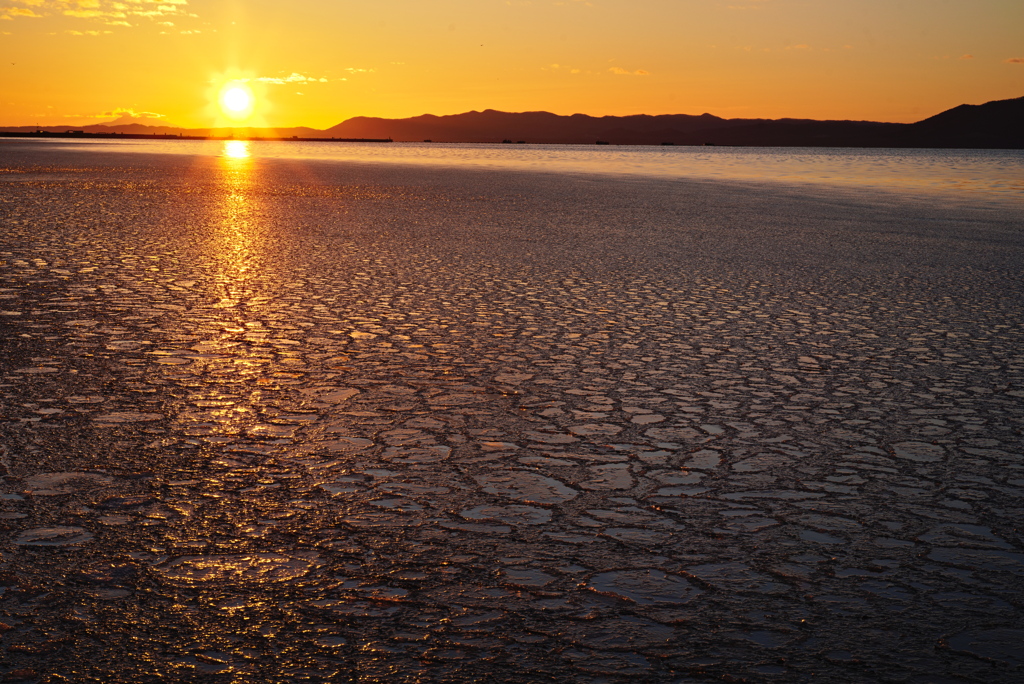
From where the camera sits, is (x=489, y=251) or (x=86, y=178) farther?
(x=86, y=178)

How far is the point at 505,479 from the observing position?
4043 millimetres

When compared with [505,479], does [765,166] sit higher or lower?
higher

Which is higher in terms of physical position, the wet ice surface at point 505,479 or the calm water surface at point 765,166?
the calm water surface at point 765,166

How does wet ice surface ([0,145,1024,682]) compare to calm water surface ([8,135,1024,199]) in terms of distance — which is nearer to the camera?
wet ice surface ([0,145,1024,682])

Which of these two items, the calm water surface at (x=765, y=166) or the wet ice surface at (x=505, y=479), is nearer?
the wet ice surface at (x=505, y=479)

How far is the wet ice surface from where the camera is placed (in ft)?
8.87

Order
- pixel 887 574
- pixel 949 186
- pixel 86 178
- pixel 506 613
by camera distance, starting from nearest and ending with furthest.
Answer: pixel 506 613
pixel 887 574
pixel 86 178
pixel 949 186

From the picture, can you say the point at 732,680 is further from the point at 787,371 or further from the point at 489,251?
the point at 489,251

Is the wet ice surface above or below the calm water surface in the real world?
below

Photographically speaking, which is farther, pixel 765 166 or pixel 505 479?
pixel 765 166

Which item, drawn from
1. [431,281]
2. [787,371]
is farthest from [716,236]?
[787,371]

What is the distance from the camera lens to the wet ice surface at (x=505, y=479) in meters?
2.70

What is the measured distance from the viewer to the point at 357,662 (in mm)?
2572

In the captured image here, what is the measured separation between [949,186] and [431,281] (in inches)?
1198
